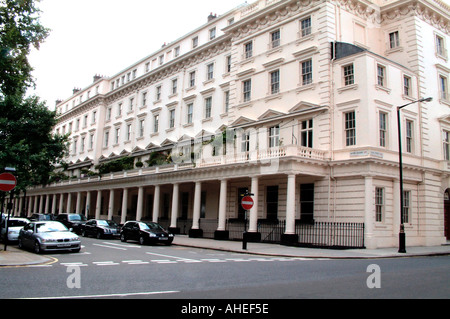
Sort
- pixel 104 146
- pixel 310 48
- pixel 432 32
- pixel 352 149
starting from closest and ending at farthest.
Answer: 1. pixel 352 149
2. pixel 310 48
3. pixel 432 32
4. pixel 104 146

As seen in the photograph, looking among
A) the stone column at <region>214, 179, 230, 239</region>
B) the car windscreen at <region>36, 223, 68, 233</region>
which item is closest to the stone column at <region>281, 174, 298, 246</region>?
the stone column at <region>214, 179, 230, 239</region>

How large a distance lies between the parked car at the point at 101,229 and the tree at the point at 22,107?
5357 millimetres

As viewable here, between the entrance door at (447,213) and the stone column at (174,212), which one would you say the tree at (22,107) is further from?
the entrance door at (447,213)

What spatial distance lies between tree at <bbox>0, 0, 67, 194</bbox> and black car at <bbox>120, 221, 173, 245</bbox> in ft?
23.2

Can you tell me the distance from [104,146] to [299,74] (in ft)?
110

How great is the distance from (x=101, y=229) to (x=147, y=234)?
6578 millimetres

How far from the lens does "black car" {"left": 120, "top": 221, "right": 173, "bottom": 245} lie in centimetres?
2373

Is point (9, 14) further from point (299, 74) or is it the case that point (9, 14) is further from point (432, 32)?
point (432, 32)

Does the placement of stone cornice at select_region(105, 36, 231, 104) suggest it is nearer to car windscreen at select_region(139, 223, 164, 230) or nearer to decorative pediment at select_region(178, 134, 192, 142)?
decorative pediment at select_region(178, 134, 192, 142)

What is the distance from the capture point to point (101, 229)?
28.8 m

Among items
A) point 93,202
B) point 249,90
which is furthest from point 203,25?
point 93,202

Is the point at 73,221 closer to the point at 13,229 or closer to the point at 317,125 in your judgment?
the point at 13,229

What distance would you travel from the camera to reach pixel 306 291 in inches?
324

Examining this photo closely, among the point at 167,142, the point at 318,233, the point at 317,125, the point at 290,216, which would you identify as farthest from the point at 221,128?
the point at 318,233
